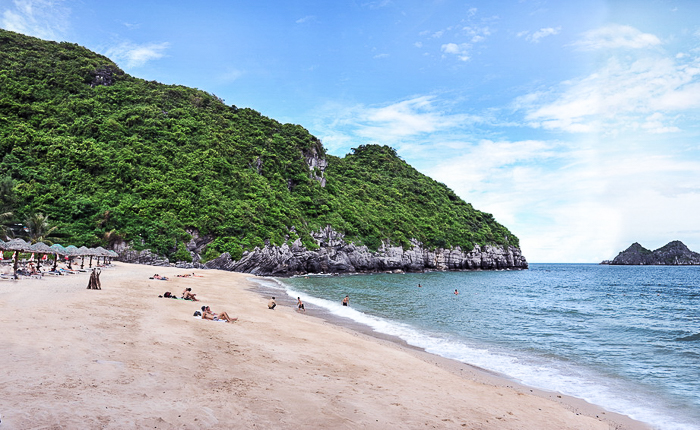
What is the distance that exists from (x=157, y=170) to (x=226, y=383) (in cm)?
5946

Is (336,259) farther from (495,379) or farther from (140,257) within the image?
(495,379)

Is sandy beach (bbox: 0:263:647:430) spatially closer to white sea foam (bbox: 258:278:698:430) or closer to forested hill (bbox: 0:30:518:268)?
white sea foam (bbox: 258:278:698:430)

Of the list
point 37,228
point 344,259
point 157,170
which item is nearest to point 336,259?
point 344,259

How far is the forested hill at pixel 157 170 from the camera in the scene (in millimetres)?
49844

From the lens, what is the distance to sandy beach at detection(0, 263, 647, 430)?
5.83 m

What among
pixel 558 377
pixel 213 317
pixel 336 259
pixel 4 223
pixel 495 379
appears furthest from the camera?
pixel 336 259

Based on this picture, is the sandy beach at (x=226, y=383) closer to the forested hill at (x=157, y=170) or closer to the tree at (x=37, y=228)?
the tree at (x=37, y=228)

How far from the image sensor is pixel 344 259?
6944 cm

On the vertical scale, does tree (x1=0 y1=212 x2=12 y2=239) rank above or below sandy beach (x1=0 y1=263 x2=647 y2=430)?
above

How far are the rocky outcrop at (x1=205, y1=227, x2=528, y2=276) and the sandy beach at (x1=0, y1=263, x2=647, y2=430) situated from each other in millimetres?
42202

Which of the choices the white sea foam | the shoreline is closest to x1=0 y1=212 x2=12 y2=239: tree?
the shoreline

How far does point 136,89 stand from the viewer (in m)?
75.6

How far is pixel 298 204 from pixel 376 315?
5128 centimetres

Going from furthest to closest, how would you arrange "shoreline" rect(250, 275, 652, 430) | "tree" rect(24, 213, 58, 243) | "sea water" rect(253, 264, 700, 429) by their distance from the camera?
"tree" rect(24, 213, 58, 243)
"sea water" rect(253, 264, 700, 429)
"shoreline" rect(250, 275, 652, 430)
